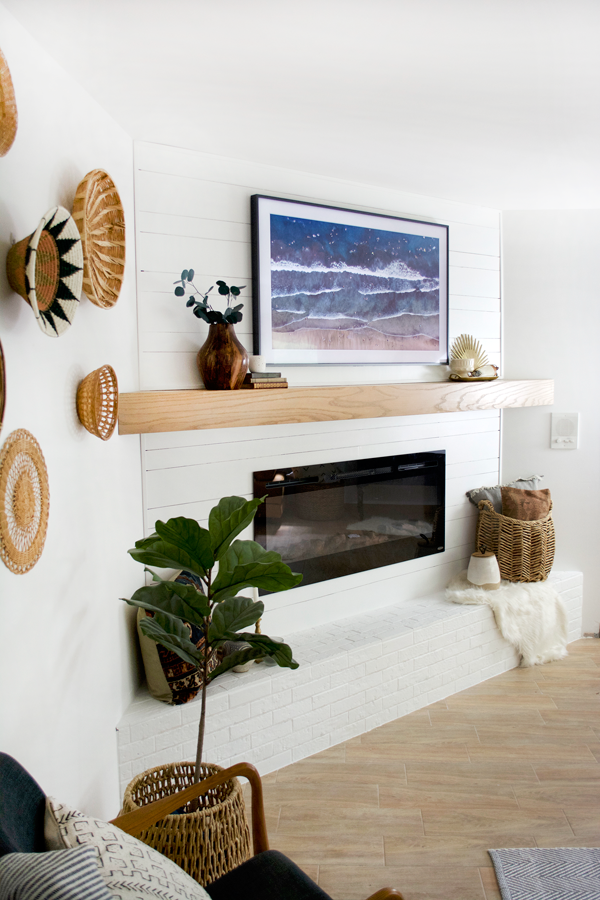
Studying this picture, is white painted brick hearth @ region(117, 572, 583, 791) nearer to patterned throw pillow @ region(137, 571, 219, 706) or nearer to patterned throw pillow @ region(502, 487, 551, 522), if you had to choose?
patterned throw pillow @ region(137, 571, 219, 706)

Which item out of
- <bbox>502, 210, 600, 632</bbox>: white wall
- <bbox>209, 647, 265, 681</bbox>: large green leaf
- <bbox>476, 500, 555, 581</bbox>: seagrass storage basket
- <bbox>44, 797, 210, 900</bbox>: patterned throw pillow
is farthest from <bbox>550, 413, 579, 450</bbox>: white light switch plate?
<bbox>44, 797, 210, 900</bbox>: patterned throw pillow

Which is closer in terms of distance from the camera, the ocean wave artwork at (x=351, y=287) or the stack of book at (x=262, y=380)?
the stack of book at (x=262, y=380)

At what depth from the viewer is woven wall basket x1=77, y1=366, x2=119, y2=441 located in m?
1.84

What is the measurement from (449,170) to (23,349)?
2169mm

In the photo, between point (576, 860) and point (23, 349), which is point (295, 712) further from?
point (23, 349)

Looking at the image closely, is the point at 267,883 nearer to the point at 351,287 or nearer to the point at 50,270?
the point at 50,270

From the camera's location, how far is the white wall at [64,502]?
1.45m

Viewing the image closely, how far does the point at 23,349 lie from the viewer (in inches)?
58.9

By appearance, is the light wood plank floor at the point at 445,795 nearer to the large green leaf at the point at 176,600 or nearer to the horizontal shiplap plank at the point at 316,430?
the large green leaf at the point at 176,600

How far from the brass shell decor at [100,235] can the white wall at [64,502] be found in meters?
0.06

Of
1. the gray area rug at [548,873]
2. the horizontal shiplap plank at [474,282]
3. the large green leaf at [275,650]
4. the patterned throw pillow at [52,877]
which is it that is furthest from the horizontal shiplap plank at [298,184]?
the gray area rug at [548,873]

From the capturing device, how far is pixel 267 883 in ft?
4.78

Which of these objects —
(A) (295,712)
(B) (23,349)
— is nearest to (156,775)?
(A) (295,712)

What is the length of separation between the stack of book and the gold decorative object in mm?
1000
